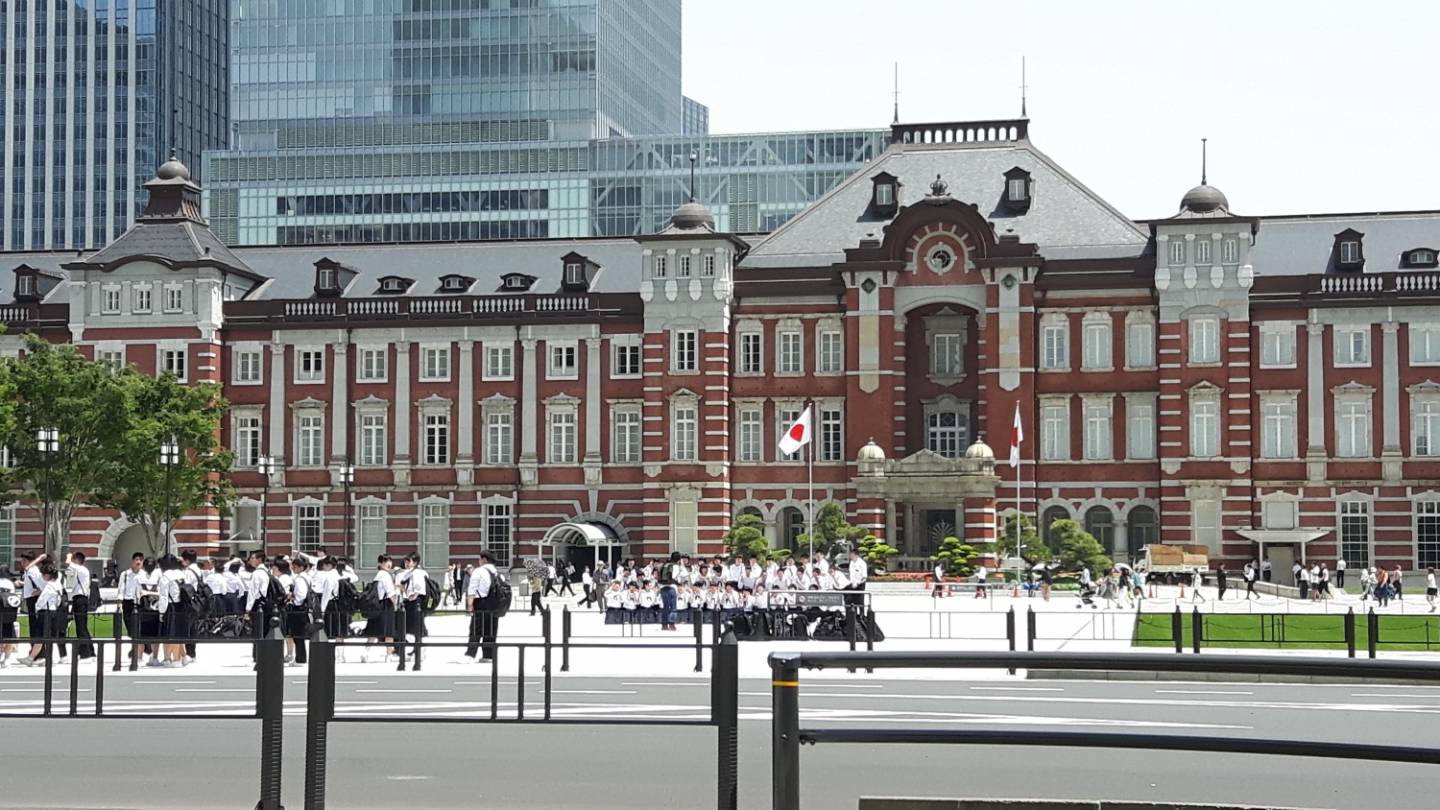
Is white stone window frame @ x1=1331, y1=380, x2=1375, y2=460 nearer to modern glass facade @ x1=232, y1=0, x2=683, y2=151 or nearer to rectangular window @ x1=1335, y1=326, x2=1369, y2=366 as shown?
rectangular window @ x1=1335, y1=326, x2=1369, y2=366

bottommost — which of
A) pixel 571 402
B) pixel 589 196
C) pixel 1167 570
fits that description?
pixel 1167 570

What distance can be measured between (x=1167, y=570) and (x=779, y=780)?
175 feet

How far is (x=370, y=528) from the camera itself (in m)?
70.9

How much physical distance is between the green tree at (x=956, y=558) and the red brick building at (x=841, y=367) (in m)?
3.07

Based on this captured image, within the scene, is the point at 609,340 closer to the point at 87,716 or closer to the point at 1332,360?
the point at 1332,360

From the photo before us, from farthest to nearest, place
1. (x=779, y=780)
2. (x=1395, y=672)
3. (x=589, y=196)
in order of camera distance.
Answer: (x=589, y=196) → (x=779, y=780) → (x=1395, y=672)

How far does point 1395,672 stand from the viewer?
752 cm

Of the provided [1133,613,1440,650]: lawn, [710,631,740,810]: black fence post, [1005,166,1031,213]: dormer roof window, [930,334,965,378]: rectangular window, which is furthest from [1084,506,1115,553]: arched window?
[710,631,740,810]: black fence post

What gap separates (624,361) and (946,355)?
1104cm

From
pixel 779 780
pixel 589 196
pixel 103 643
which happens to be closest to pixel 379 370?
pixel 589 196

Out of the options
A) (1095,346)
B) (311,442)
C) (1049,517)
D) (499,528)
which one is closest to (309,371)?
(311,442)

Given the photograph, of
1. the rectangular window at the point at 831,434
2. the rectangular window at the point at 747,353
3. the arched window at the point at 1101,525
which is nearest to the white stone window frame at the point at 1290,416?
the arched window at the point at 1101,525

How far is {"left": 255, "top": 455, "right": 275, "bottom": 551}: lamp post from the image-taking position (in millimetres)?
64812

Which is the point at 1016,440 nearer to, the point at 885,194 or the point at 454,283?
the point at 885,194
